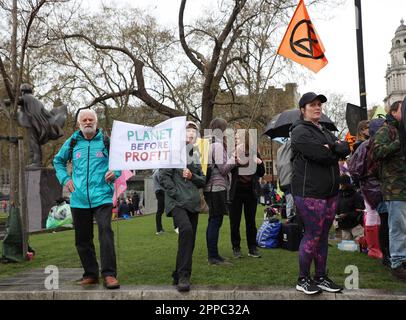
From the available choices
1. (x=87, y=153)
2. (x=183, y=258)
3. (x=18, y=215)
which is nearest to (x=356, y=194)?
(x=183, y=258)

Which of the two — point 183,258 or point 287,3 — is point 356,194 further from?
point 287,3

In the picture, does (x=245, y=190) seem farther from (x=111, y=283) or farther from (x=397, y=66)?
(x=397, y=66)

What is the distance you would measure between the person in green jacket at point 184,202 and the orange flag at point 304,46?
7.56 feet

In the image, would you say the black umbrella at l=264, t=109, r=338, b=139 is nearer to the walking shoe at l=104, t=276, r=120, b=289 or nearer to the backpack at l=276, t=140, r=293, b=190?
the backpack at l=276, t=140, r=293, b=190

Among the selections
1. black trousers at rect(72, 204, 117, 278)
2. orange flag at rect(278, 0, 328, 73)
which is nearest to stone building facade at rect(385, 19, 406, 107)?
orange flag at rect(278, 0, 328, 73)

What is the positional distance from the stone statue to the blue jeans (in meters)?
6.52

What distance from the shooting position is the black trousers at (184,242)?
199 inches

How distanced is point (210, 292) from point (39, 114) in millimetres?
6001

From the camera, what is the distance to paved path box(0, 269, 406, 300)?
4564 mm

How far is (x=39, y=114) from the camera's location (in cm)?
934

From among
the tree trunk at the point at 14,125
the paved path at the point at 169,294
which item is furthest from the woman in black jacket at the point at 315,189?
the tree trunk at the point at 14,125

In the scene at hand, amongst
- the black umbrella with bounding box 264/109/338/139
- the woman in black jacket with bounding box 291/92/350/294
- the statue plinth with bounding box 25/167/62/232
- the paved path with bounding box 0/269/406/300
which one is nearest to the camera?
the paved path with bounding box 0/269/406/300

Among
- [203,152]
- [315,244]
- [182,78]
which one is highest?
[182,78]

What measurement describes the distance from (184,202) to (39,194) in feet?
23.4
